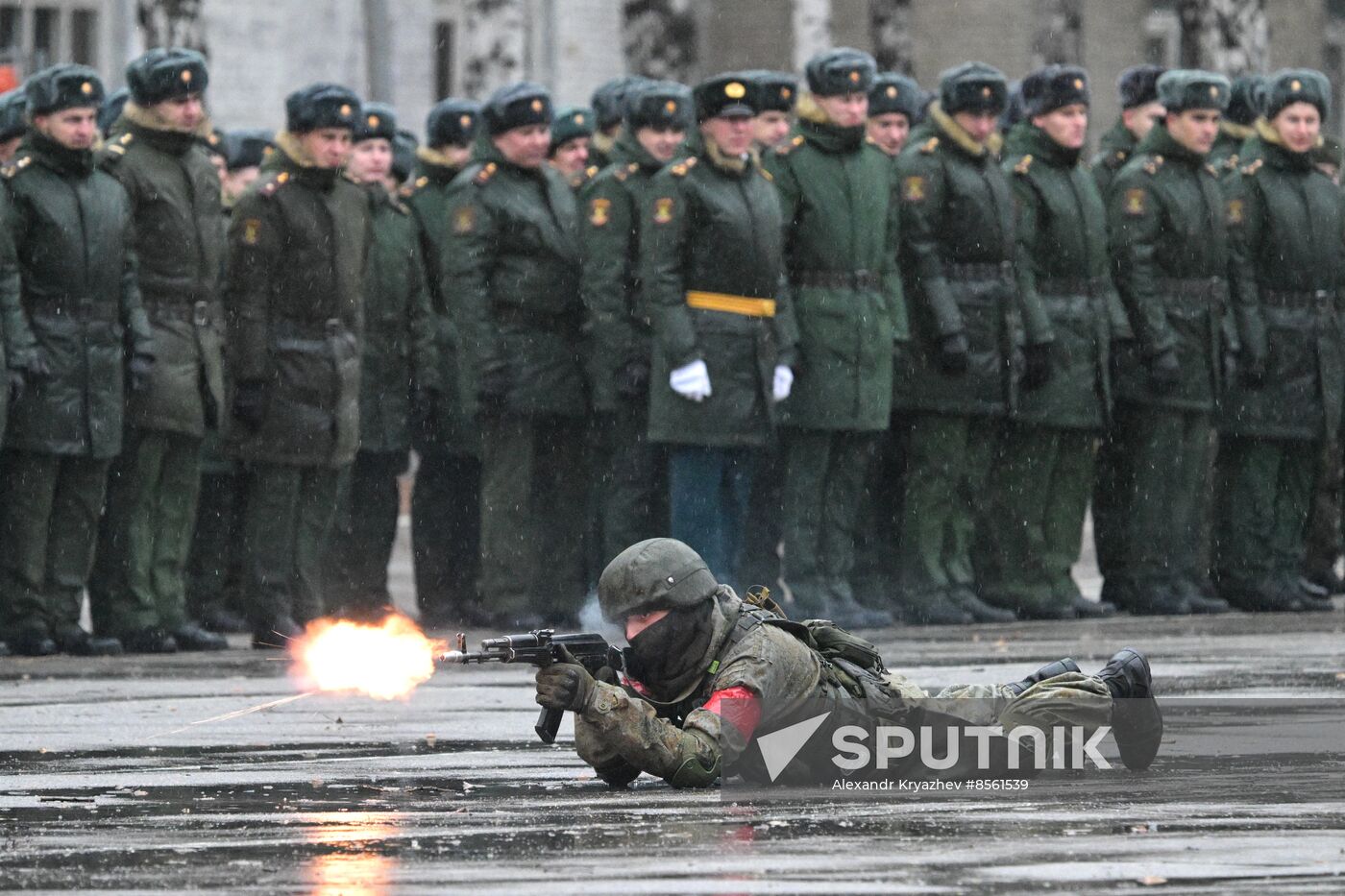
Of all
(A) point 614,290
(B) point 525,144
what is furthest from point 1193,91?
(B) point 525,144

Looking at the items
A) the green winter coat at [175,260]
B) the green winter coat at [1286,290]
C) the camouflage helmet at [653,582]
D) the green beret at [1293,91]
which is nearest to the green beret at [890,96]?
the green winter coat at [1286,290]

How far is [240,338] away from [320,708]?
3.07 meters

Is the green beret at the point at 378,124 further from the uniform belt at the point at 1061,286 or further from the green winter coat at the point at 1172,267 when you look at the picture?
the green winter coat at the point at 1172,267

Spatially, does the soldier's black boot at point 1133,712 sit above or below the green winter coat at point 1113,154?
below

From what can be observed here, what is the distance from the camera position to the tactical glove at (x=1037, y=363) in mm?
15797

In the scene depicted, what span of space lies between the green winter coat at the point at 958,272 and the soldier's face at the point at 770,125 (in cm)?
66

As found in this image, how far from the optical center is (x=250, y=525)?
14391 mm

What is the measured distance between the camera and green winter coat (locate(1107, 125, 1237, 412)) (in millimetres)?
16078

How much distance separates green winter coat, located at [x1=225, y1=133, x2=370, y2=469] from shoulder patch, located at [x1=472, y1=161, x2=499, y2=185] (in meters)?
0.83

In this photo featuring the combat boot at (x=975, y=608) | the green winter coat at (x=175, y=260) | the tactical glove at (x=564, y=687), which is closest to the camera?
the tactical glove at (x=564, y=687)

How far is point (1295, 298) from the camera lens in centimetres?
1650

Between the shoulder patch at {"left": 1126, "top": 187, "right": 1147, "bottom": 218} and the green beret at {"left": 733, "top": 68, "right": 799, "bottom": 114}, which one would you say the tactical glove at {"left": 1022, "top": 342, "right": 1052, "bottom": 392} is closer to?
the shoulder patch at {"left": 1126, "top": 187, "right": 1147, "bottom": 218}

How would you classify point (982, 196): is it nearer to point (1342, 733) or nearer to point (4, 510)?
point (4, 510)

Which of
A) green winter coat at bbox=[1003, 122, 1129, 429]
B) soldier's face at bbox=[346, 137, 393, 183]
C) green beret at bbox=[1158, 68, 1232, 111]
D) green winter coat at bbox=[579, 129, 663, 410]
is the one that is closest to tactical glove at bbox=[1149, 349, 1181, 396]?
green winter coat at bbox=[1003, 122, 1129, 429]
